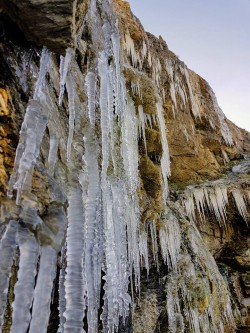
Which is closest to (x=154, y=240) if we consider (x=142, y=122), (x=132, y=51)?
(x=142, y=122)

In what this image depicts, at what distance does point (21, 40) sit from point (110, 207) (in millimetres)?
2103

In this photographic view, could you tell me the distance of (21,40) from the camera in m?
2.69

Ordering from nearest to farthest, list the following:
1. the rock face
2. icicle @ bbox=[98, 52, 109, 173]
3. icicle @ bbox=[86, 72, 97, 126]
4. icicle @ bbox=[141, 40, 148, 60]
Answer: the rock face → icicle @ bbox=[86, 72, 97, 126] → icicle @ bbox=[98, 52, 109, 173] → icicle @ bbox=[141, 40, 148, 60]

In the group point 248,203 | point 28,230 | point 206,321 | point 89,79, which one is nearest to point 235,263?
point 248,203

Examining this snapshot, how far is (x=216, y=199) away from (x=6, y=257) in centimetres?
813

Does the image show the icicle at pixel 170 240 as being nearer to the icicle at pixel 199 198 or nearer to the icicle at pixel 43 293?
the icicle at pixel 199 198

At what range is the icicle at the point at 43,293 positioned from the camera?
181 cm

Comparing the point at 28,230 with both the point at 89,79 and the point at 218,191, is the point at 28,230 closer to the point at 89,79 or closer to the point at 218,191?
the point at 89,79

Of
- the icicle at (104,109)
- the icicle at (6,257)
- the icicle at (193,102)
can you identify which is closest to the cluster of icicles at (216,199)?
the icicle at (193,102)

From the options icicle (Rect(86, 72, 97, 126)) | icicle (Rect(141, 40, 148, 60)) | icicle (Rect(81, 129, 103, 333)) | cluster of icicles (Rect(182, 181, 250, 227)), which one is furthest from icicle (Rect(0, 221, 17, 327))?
icicle (Rect(141, 40, 148, 60))

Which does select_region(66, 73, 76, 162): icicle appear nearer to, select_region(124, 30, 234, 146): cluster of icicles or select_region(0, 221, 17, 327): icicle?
Result: select_region(0, 221, 17, 327): icicle

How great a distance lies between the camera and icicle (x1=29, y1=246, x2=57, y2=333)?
181cm

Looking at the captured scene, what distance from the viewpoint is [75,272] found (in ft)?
7.10

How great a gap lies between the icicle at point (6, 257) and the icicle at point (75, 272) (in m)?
0.44
